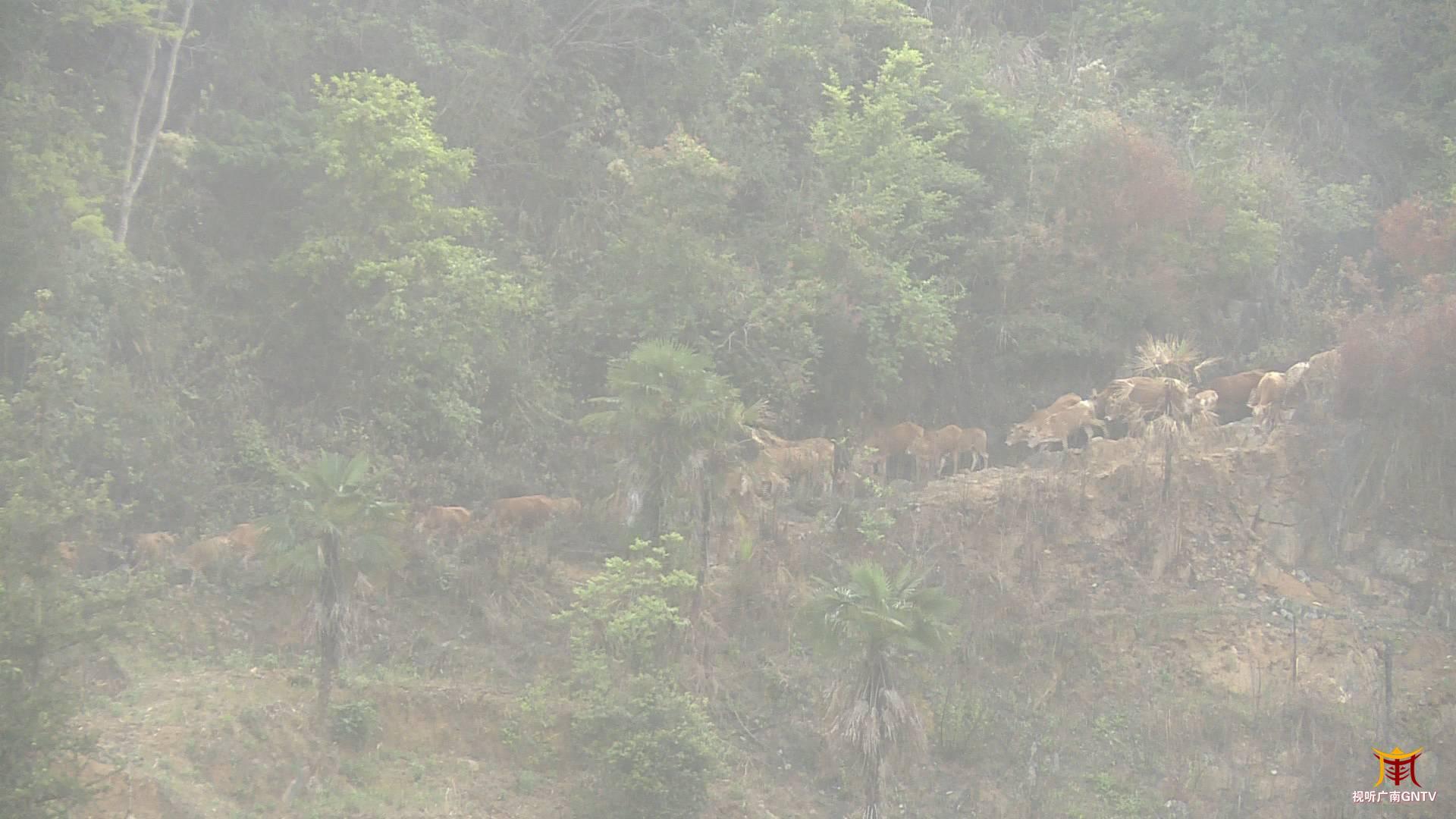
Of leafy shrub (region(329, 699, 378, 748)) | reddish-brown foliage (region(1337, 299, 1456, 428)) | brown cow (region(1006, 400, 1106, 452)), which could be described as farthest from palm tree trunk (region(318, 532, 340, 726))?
reddish-brown foliage (region(1337, 299, 1456, 428))

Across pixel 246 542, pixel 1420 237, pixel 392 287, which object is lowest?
pixel 246 542

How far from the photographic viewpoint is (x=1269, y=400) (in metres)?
24.5

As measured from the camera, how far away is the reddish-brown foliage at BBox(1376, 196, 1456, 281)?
25.8m

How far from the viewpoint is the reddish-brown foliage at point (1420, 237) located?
2580cm

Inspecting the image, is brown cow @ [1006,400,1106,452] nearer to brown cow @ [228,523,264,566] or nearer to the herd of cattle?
the herd of cattle

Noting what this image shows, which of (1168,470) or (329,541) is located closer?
(329,541)

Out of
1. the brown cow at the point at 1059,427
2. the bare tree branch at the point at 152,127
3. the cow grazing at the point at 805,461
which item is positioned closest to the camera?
the cow grazing at the point at 805,461

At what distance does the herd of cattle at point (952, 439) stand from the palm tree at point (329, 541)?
3.41m

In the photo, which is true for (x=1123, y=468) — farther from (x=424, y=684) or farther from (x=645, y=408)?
(x=424, y=684)

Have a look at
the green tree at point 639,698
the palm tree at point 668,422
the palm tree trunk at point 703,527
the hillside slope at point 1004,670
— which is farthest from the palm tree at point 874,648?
the palm tree at point 668,422

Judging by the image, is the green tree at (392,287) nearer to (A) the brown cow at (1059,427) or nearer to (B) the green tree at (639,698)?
(B) the green tree at (639,698)

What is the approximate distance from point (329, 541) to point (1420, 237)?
1951 centimetres

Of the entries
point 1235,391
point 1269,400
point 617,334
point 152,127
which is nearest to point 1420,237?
point 1235,391

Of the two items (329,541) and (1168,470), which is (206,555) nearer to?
(329,541)
